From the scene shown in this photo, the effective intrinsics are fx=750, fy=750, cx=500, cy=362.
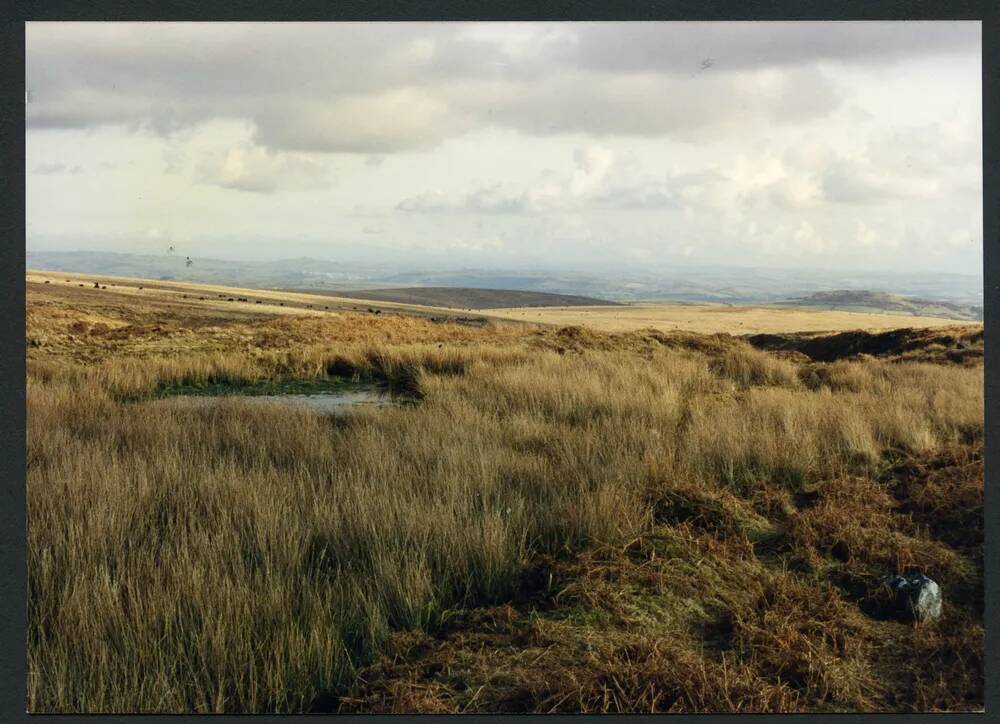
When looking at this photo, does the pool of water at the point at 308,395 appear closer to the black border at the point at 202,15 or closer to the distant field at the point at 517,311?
the distant field at the point at 517,311

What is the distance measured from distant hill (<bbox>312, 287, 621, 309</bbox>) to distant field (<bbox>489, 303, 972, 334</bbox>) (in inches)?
45.8

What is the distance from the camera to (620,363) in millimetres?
10961

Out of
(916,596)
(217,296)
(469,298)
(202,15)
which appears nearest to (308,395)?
(217,296)

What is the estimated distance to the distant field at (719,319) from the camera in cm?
1284

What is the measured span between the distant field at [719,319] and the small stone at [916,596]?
804 cm

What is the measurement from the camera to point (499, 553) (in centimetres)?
436

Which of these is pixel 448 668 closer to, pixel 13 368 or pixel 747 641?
pixel 747 641

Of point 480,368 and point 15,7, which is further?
point 480,368

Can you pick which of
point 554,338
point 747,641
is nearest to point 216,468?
point 747,641

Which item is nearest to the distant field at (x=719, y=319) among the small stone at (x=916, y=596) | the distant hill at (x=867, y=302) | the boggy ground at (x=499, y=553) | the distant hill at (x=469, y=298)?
the distant hill at (x=469, y=298)

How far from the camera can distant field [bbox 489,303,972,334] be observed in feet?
42.1

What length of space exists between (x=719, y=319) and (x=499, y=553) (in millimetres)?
11593

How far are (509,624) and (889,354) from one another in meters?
9.71

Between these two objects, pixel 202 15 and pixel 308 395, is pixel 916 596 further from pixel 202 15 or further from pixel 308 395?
pixel 308 395
